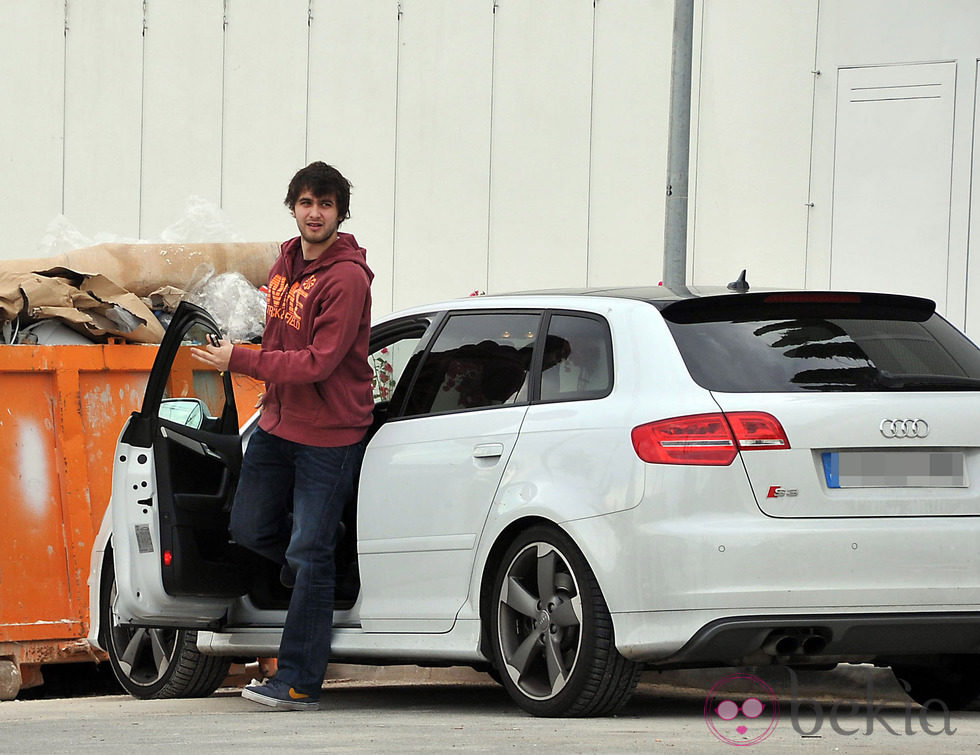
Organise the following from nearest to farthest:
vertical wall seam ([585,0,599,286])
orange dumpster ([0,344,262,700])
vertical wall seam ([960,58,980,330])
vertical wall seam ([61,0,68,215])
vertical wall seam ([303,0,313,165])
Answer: orange dumpster ([0,344,262,700]) < vertical wall seam ([960,58,980,330]) < vertical wall seam ([585,0,599,286]) < vertical wall seam ([303,0,313,165]) < vertical wall seam ([61,0,68,215])

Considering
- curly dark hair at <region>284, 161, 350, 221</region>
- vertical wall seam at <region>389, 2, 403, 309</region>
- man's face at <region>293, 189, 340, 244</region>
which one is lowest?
man's face at <region>293, 189, 340, 244</region>

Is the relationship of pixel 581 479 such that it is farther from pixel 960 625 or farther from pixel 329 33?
pixel 329 33

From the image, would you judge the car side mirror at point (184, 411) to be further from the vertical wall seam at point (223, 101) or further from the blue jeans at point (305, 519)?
the vertical wall seam at point (223, 101)

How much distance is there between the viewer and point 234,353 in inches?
237

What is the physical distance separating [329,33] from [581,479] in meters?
9.22

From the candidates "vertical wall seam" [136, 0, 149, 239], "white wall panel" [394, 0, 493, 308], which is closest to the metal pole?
"white wall panel" [394, 0, 493, 308]

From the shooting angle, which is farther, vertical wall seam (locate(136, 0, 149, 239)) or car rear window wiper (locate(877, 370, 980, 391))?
vertical wall seam (locate(136, 0, 149, 239))

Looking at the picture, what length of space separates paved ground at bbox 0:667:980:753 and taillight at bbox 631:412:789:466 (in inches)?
34.0

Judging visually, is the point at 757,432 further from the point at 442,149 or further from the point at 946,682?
the point at 442,149

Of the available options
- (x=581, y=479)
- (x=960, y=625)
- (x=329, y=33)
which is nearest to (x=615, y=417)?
(x=581, y=479)

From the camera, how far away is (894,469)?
213 inches

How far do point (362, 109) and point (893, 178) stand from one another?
4500 millimetres

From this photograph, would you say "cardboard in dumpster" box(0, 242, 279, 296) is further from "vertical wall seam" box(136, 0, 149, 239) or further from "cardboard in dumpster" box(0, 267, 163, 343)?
"vertical wall seam" box(136, 0, 149, 239)

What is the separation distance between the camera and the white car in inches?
209
